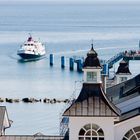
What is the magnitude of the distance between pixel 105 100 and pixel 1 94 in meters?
49.1

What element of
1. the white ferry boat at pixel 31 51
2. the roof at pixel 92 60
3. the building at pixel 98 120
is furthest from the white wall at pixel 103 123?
the white ferry boat at pixel 31 51

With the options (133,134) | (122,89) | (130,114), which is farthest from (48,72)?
(133,134)

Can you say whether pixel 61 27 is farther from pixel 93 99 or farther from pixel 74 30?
pixel 93 99

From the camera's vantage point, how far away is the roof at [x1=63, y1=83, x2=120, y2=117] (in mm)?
17047

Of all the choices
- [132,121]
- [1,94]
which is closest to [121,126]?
[132,121]

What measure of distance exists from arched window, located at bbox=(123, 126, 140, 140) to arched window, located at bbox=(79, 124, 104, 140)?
467mm

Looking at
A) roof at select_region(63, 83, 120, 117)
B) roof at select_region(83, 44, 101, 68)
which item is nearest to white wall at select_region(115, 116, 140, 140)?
roof at select_region(63, 83, 120, 117)

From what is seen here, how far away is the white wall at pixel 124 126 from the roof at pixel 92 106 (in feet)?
0.71

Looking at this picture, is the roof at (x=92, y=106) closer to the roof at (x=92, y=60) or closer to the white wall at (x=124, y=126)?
the white wall at (x=124, y=126)

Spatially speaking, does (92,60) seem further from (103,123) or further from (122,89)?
(122,89)

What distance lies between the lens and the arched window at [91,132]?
55.8 ft

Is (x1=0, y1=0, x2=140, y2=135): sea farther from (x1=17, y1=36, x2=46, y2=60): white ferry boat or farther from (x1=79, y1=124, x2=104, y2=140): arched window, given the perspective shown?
(x1=79, y1=124, x2=104, y2=140): arched window

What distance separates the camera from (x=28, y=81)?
78.2 meters

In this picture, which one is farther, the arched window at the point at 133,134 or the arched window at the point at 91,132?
the arched window at the point at 91,132
